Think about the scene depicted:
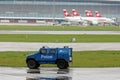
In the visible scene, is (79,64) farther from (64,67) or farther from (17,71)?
(17,71)

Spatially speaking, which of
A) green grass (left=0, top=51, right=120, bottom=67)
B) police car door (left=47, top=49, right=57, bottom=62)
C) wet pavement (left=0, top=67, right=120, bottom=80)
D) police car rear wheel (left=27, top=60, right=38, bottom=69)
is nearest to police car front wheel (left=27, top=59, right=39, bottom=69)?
police car rear wheel (left=27, top=60, right=38, bottom=69)

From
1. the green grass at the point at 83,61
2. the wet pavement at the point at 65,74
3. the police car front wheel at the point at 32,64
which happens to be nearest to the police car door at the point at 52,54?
the police car front wheel at the point at 32,64

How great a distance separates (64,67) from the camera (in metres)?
31.9

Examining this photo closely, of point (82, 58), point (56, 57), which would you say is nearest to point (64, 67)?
point (56, 57)

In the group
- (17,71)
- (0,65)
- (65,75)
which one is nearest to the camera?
(65,75)

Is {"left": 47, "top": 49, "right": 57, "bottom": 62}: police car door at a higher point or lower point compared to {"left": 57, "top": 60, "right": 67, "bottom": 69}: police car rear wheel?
higher

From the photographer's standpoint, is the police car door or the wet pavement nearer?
the wet pavement

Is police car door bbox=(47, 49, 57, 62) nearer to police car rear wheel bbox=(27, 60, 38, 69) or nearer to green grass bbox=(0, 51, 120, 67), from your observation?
police car rear wheel bbox=(27, 60, 38, 69)

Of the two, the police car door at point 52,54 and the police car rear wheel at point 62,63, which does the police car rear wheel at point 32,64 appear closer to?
the police car door at point 52,54

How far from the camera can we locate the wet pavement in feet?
85.4

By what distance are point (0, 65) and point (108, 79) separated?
37.9 feet

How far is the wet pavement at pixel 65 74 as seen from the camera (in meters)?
26.0

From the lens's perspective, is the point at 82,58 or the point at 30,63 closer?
the point at 30,63

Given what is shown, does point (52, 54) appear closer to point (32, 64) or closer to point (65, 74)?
point (32, 64)
